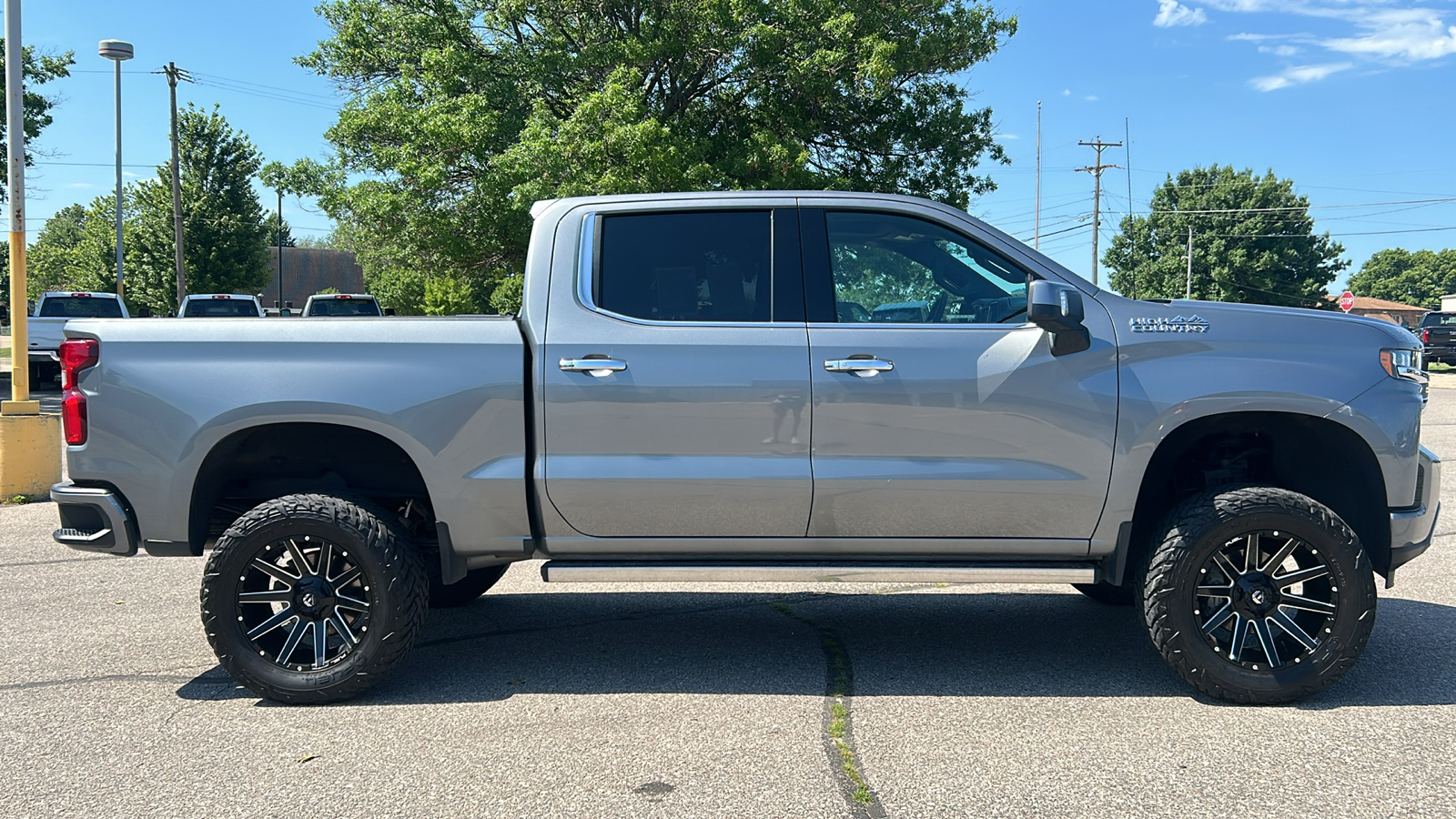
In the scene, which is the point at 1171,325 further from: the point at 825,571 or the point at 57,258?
the point at 57,258

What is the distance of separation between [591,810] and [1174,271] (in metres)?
70.6

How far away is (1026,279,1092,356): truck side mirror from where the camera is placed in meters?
4.21

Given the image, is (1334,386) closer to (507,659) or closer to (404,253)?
(507,659)

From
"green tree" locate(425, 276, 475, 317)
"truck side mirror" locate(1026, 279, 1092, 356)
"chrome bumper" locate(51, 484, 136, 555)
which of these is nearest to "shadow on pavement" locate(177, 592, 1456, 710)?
"chrome bumper" locate(51, 484, 136, 555)

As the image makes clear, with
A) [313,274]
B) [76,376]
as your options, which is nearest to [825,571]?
[76,376]

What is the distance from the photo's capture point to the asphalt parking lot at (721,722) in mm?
3486

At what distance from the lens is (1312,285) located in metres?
66.2

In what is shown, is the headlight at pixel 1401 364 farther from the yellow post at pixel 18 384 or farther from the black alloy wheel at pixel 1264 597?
the yellow post at pixel 18 384

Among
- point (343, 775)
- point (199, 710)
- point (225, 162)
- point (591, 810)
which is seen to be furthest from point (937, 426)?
point (225, 162)

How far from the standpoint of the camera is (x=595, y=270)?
4664mm

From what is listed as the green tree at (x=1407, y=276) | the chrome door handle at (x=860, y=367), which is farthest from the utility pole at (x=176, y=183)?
the green tree at (x=1407, y=276)

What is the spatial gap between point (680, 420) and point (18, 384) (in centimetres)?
745

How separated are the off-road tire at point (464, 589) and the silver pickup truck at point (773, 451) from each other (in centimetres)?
139

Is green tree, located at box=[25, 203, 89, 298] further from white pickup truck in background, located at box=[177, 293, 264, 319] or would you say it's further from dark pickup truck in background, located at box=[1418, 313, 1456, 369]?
dark pickup truck in background, located at box=[1418, 313, 1456, 369]
